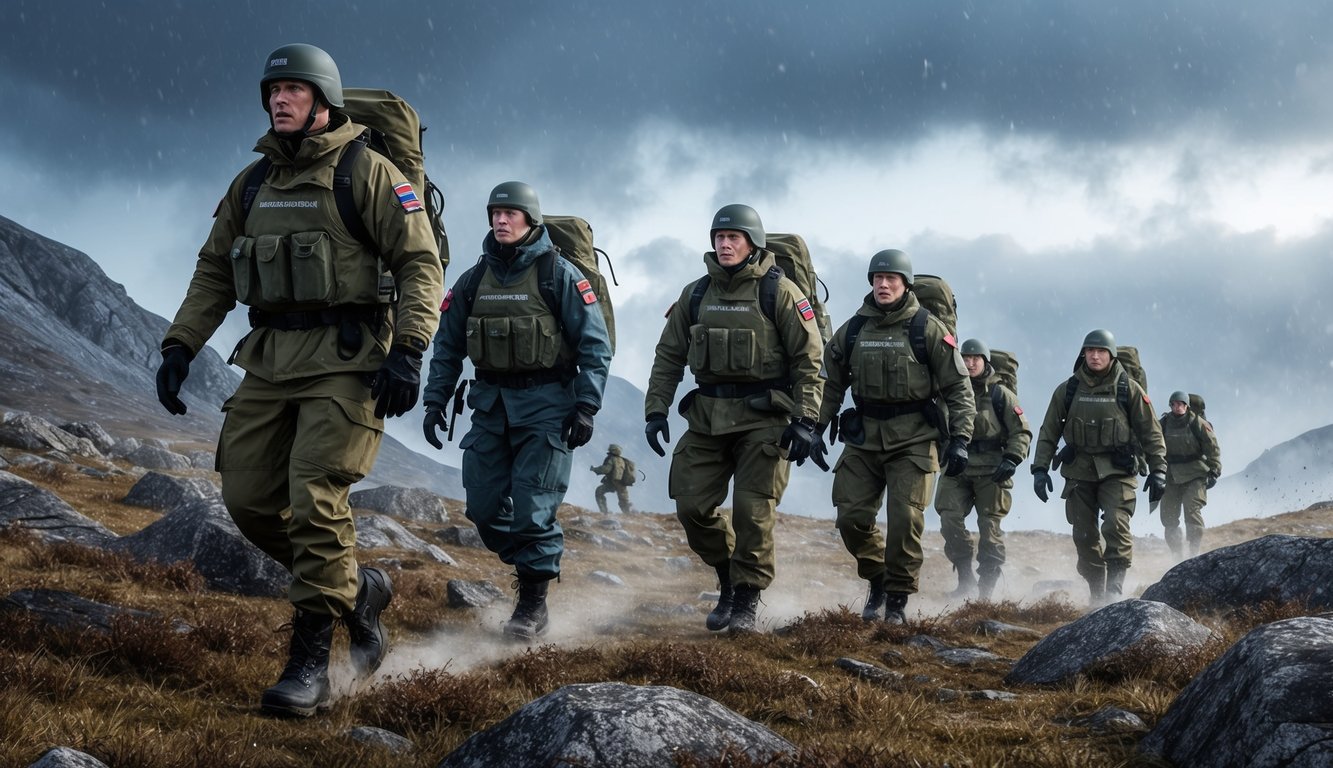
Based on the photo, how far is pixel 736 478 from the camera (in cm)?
959

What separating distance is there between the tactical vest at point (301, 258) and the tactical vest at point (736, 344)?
4151 millimetres

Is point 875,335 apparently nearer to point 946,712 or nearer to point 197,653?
point 946,712

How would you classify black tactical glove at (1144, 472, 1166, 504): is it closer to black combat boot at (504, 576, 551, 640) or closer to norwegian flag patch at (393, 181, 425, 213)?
black combat boot at (504, 576, 551, 640)

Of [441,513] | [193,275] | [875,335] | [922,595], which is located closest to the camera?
[193,275]

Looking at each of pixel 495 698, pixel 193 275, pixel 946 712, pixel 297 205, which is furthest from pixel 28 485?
pixel 946 712

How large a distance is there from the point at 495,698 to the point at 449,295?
183 inches

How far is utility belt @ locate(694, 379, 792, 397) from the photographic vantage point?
9.45 metres

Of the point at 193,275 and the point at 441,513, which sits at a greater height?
the point at 193,275

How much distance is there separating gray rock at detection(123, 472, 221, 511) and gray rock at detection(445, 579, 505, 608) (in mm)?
8958

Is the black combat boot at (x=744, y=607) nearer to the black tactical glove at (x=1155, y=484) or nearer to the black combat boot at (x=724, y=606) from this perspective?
the black combat boot at (x=724, y=606)

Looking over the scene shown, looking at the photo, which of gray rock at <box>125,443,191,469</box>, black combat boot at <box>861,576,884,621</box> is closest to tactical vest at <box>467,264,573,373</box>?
black combat boot at <box>861,576,884,621</box>

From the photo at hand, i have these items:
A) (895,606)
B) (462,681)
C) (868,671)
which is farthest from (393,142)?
(895,606)

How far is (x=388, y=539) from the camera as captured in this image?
624 inches

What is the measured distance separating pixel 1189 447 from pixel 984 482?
9780 mm
